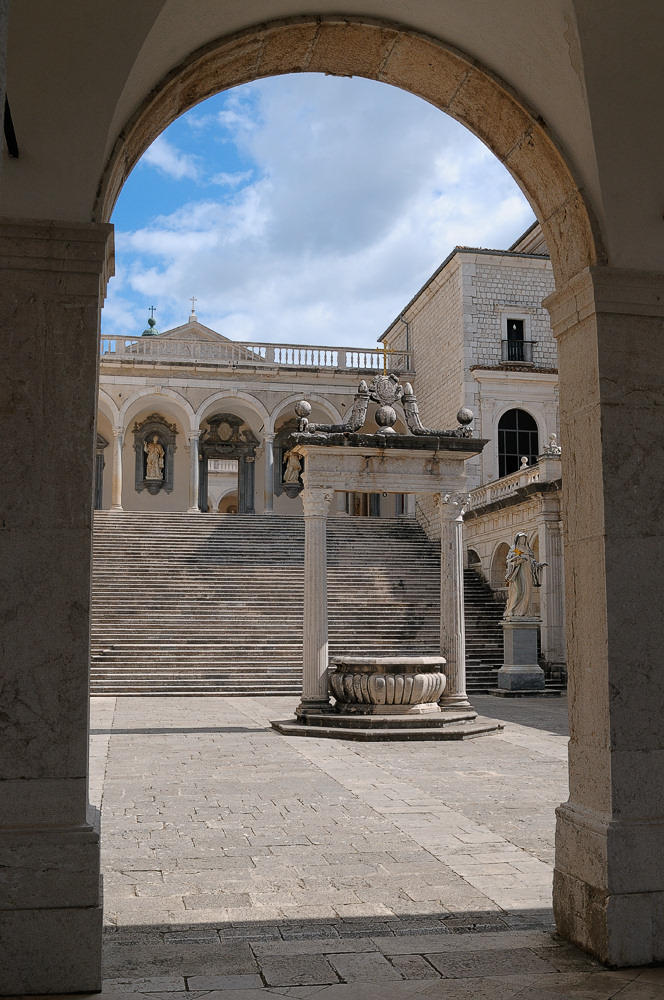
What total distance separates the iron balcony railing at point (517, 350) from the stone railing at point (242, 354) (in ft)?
12.9

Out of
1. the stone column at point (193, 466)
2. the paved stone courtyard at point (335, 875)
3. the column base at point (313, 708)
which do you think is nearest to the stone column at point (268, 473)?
the stone column at point (193, 466)

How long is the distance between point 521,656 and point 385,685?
714cm

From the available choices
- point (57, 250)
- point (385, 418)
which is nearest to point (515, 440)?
point (385, 418)

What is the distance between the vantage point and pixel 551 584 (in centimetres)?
2109

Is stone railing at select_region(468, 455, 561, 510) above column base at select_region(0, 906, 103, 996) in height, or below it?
above

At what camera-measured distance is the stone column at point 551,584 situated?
20.7 meters

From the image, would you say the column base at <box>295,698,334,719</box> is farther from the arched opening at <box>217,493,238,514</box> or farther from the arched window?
the arched opening at <box>217,493,238,514</box>

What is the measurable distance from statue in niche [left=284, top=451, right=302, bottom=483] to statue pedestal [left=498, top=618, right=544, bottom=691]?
17.9 meters

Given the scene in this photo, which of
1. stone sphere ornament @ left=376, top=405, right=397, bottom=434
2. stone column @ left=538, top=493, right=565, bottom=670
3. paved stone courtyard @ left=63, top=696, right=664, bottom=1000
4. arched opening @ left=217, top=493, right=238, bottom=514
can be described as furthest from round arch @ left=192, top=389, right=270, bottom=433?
paved stone courtyard @ left=63, top=696, right=664, bottom=1000

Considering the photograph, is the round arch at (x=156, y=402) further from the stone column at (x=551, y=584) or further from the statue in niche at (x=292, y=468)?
the stone column at (x=551, y=584)

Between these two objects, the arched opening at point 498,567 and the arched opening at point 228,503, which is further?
the arched opening at point 228,503

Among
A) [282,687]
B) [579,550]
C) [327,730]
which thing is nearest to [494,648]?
[282,687]

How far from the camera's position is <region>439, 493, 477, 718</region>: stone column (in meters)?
13.7

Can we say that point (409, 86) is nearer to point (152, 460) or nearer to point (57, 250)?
point (57, 250)
